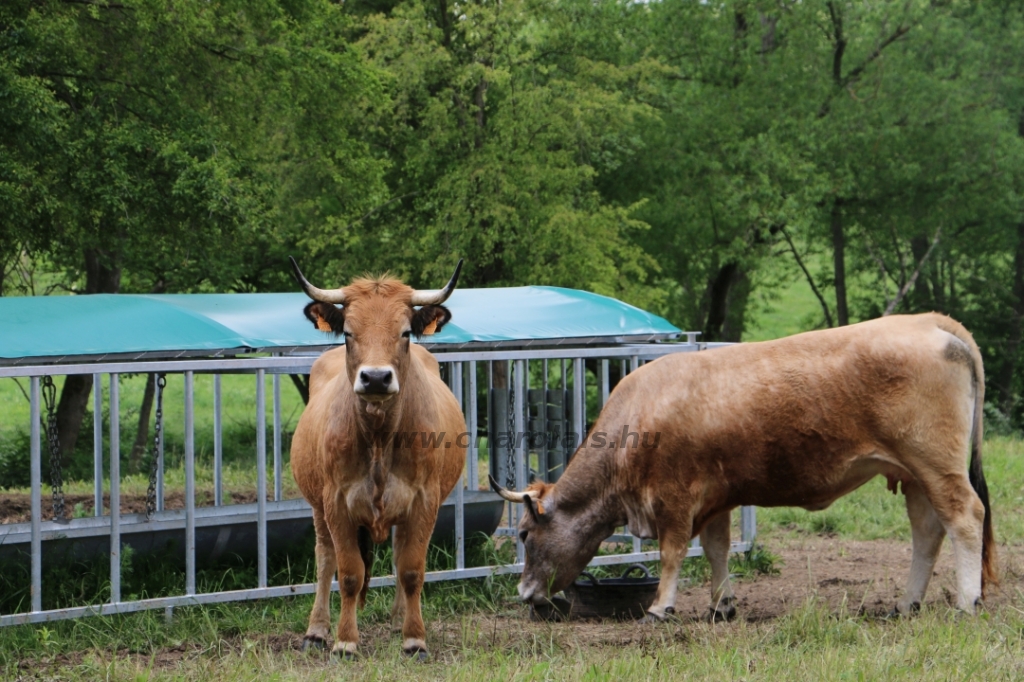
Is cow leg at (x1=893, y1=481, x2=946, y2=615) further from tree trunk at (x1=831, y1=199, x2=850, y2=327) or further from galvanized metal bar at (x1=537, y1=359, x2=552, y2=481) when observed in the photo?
tree trunk at (x1=831, y1=199, x2=850, y2=327)

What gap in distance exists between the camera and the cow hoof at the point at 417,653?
6.00 metres

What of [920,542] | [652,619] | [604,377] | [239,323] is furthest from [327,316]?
[920,542]

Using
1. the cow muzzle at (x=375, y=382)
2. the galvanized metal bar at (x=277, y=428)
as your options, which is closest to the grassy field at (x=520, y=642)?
the galvanized metal bar at (x=277, y=428)

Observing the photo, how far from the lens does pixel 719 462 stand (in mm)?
7020

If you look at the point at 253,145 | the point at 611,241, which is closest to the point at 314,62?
the point at 253,145

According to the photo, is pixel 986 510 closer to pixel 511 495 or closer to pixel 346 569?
pixel 511 495

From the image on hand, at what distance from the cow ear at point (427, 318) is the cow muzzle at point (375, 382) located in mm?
578

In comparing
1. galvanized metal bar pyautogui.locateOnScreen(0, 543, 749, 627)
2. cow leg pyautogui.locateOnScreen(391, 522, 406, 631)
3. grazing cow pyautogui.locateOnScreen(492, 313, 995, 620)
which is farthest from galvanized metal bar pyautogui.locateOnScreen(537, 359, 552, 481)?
cow leg pyautogui.locateOnScreen(391, 522, 406, 631)

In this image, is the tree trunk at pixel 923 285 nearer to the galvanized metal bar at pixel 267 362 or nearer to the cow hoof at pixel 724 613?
the galvanized metal bar at pixel 267 362

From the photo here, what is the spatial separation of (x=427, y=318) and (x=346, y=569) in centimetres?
146

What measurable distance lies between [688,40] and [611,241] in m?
6.43

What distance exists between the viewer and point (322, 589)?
652 centimetres

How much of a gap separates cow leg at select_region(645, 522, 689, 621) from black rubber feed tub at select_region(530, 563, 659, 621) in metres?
→ 0.43

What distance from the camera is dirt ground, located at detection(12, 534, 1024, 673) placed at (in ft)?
20.7
